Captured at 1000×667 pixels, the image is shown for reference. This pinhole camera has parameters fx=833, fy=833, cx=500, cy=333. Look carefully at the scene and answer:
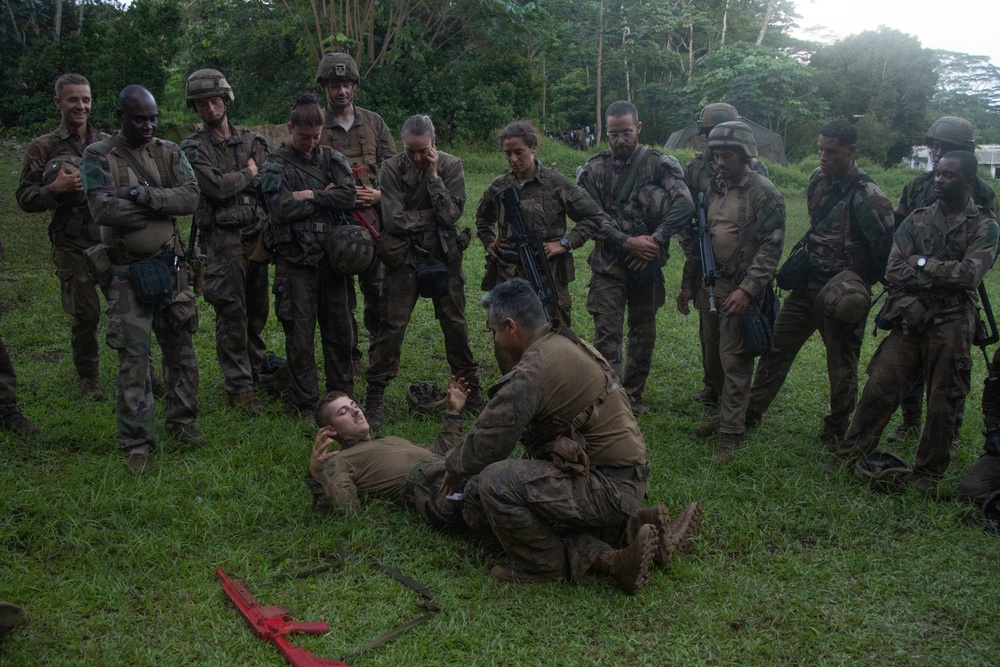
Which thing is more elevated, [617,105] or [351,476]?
[617,105]

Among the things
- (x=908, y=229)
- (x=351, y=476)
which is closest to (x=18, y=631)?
(x=351, y=476)

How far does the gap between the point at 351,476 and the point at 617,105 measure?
3.49 metres

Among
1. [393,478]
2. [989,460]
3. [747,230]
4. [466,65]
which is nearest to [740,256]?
[747,230]

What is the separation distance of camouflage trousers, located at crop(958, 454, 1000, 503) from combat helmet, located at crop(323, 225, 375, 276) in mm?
4147

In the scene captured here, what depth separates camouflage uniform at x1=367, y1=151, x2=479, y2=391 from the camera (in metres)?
6.07

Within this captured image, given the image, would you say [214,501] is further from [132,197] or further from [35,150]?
[35,150]

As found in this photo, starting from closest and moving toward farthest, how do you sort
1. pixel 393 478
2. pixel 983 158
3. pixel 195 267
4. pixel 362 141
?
pixel 393 478, pixel 195 267, pixel 362 141, pixel 983 158

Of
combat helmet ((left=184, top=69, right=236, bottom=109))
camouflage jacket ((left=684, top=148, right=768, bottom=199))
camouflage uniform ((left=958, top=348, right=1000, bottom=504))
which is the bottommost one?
camouflage uniform ((left=958, top=348, right=1000, bottom=504))

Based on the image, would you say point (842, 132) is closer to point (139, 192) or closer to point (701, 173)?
point (701, 173)

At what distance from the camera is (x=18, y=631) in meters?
3.63

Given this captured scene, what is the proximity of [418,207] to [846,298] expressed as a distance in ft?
10.1

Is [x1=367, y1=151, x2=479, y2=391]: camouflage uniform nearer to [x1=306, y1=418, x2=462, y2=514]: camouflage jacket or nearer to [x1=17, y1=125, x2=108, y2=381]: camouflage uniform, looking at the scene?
[x1=306, y1=418, x2=462, y2=514]: camouflage jacket

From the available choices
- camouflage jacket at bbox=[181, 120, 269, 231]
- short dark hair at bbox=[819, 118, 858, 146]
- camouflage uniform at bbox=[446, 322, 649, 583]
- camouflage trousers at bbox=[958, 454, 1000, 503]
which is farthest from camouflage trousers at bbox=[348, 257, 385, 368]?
camouflage trousers at bbox=[958, 454, 1000, 503]

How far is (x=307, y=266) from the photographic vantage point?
235 inches
